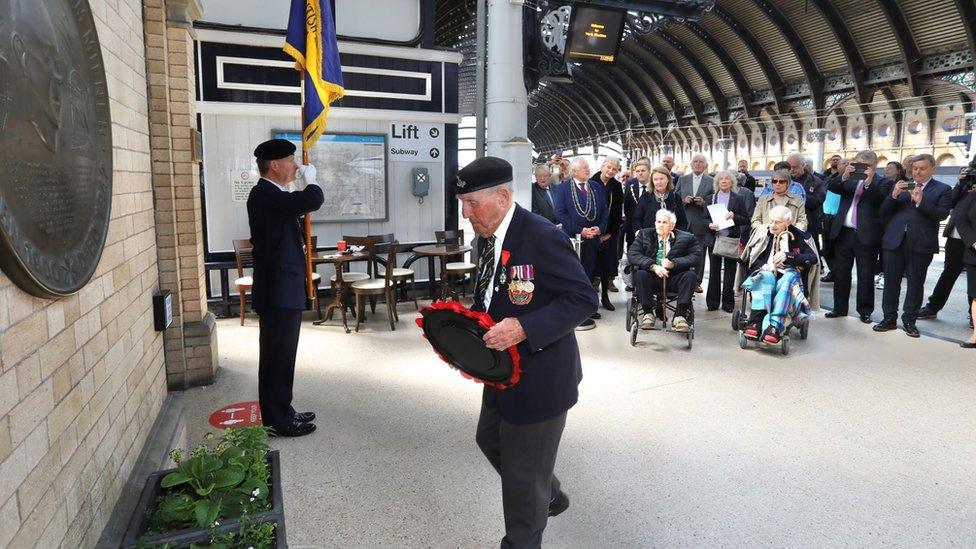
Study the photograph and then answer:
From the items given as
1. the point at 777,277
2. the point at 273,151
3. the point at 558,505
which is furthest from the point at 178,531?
the point at 777,277

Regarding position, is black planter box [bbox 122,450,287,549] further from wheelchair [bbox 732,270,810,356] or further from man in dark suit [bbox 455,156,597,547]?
wheelchair [bbox 732,270,810,356]

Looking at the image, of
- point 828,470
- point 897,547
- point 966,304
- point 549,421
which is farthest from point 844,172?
point 549,421

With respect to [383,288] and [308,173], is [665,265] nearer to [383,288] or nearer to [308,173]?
[383,288]

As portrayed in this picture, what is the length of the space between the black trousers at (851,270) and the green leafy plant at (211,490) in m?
6.25

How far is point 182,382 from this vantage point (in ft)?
14.2

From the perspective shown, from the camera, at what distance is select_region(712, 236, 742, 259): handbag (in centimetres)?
641

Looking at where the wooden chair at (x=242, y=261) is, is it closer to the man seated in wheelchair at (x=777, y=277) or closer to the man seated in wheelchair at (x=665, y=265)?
the man seated in wheelchair at (x=665, y=265)

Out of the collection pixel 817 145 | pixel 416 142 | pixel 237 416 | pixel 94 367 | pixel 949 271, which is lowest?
pixel 237 416

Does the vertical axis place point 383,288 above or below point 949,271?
below

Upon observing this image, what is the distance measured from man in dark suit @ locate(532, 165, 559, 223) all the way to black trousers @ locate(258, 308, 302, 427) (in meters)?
3.81

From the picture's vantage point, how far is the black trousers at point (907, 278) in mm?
5793

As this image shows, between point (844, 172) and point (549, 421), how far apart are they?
21.8 ft

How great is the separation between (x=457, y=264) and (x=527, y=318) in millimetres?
5368

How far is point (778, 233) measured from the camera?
219 inches
